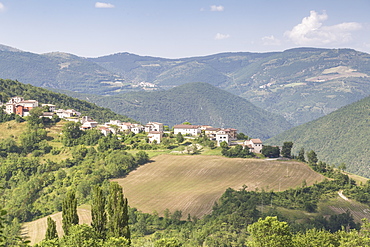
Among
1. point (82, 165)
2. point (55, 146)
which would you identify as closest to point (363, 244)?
point (82, 165)

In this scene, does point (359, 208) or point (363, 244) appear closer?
point (363, 244)

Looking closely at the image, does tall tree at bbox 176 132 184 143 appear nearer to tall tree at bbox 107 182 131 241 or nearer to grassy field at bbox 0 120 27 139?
grassy field at bbox 0 120 27 139

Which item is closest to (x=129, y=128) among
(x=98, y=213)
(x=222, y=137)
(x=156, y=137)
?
(x=156, y=137)

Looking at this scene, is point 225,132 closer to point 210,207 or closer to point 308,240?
point 210,207

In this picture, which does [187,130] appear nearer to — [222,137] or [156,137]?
[156,137]

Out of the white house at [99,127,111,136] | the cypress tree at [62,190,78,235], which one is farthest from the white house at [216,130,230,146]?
the cypress tree at [62,190,78,235]

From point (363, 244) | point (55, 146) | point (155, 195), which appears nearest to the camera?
point (363, 244)

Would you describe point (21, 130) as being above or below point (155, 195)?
above
